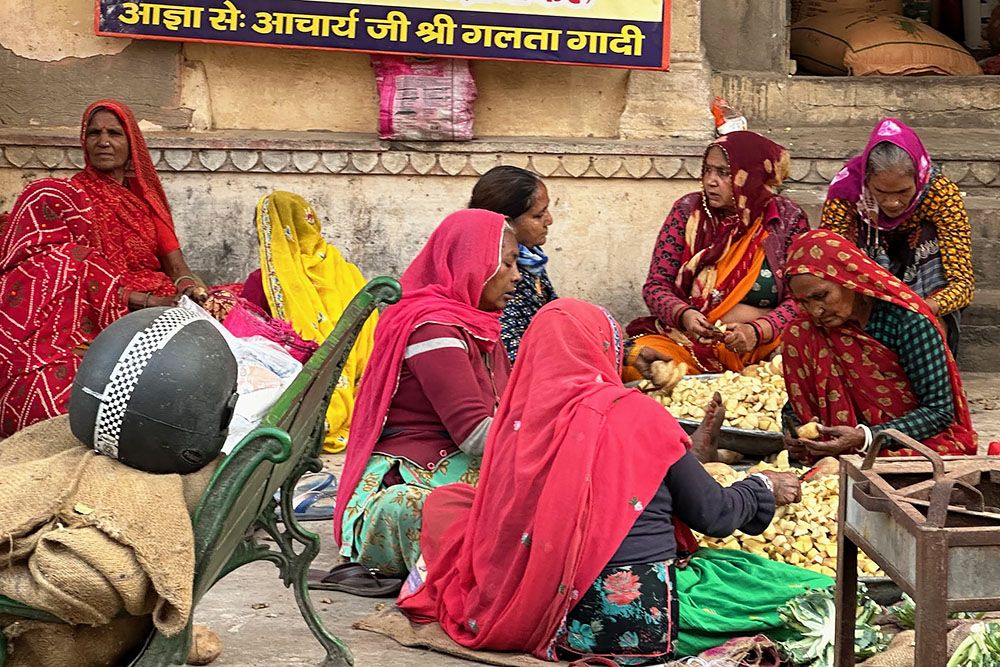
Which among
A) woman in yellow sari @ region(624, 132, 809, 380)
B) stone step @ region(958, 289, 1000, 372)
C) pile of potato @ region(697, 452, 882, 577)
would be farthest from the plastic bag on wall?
pile of potato @ region(697, 452, 882, 577)

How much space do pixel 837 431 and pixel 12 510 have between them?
8.93ft

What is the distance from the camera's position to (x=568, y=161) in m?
7.25

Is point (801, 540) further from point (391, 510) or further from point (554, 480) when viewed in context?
point (391, 510)

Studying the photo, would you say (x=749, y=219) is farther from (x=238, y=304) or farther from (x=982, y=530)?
(x=982, y=530)

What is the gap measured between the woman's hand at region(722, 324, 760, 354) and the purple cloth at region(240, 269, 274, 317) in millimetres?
2088

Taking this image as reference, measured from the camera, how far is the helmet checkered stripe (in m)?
3.05

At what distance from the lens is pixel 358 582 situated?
4367mm

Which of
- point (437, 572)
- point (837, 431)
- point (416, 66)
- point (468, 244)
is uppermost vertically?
point (416, 66)

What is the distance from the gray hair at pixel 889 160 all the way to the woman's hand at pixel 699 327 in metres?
0.93

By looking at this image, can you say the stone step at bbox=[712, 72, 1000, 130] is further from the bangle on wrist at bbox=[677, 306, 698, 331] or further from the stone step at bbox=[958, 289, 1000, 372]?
the bangle on wrist at bbox=[677, 306, 698, 331]

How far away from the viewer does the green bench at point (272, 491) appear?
2.94 meters

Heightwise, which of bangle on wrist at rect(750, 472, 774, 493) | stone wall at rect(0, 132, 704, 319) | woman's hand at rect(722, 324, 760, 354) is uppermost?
stone wall at rect(0, 132, 704, 319)

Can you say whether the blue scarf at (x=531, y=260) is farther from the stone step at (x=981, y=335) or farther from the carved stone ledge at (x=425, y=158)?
the stone step at (x=981, y=335)

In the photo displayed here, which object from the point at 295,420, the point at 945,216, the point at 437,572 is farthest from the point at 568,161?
the point at 295,420
